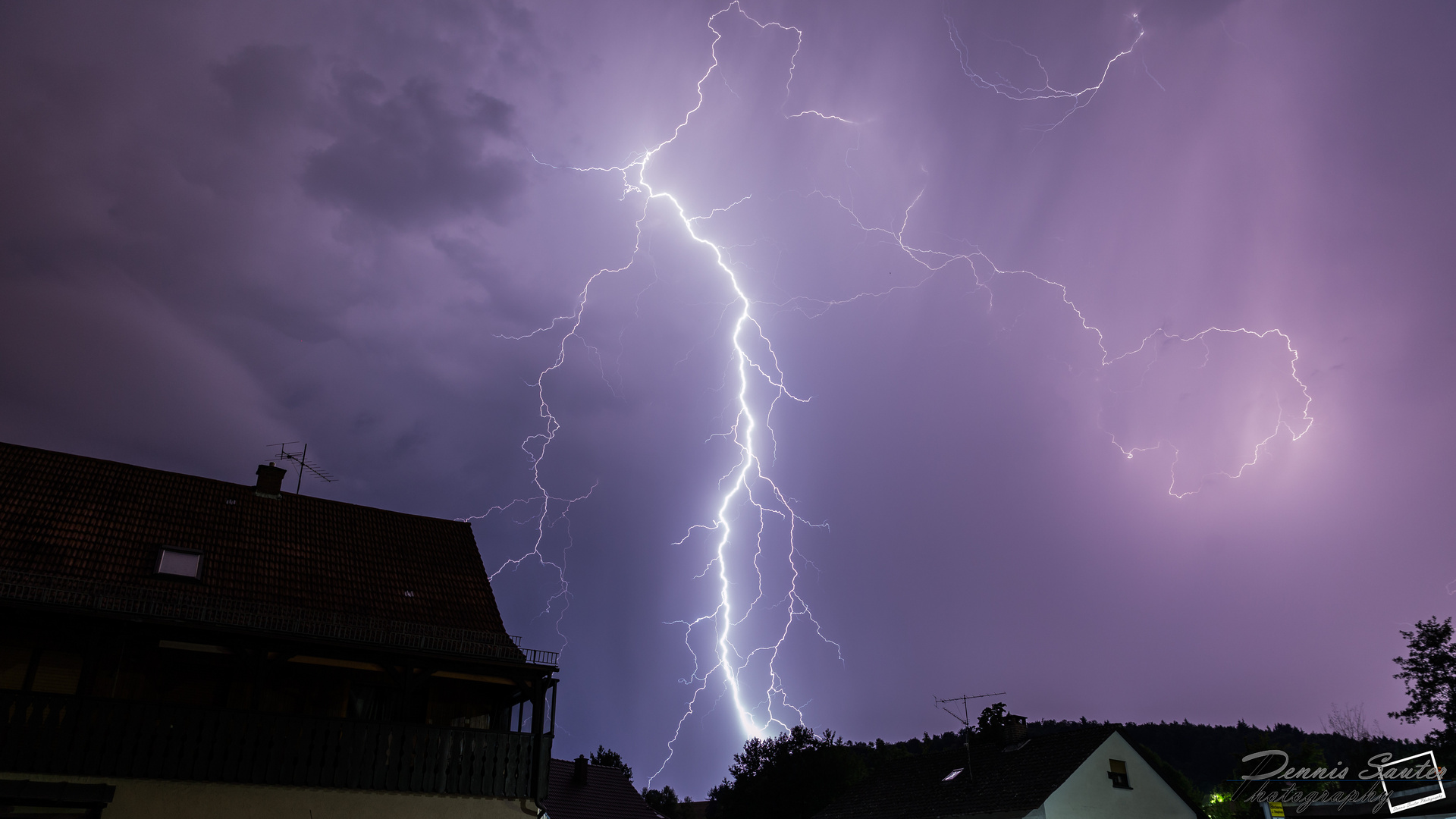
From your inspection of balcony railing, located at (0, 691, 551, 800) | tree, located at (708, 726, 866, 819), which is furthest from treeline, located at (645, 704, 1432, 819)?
balcony railing, located at (0, 691, 551, 800)

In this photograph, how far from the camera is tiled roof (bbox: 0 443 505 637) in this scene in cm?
1256

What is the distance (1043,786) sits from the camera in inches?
786

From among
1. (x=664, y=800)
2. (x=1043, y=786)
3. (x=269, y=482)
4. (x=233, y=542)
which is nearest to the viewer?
(x=233, y=542)

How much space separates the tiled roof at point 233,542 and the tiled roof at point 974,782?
1333 centimetres

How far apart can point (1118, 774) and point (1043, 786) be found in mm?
2643

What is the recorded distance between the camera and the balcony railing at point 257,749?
34.7 ft

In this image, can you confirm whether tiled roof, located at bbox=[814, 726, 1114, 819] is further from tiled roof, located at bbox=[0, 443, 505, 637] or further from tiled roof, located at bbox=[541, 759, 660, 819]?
tiled roof, located at bbox=[0, 443, 505, 637]

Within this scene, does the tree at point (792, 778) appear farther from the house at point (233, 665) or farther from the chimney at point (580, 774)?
the house at point (233, 665)

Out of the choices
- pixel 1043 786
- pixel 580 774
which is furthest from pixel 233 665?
pixel 1043 786

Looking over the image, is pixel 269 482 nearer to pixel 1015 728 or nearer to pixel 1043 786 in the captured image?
pixel 1043 786

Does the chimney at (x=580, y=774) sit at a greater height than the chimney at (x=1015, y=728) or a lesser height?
lesser

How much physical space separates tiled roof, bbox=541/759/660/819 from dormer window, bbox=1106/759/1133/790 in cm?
1156

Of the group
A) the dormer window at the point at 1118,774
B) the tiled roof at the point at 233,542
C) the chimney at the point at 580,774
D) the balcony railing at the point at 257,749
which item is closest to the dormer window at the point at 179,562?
the tiled roof at the point at 233,542

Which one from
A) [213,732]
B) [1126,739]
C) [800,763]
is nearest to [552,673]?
[213,732]
